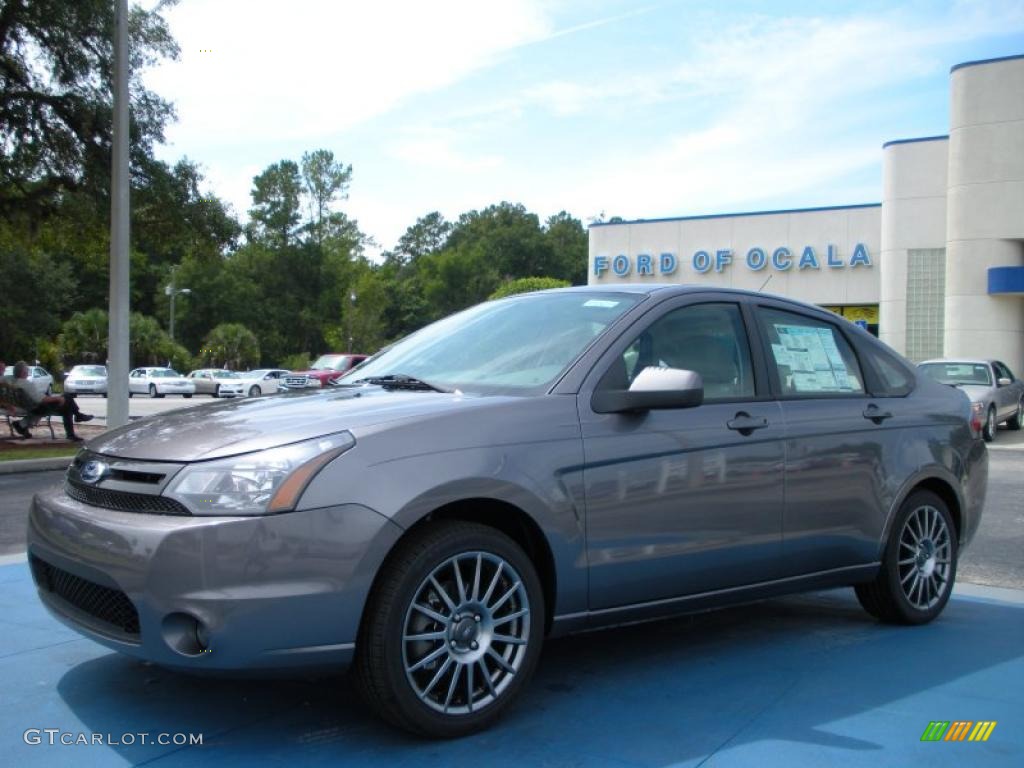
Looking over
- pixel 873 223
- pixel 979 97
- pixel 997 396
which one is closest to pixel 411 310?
pixel 873 223

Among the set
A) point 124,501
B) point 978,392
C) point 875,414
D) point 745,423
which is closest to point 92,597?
point 124,501

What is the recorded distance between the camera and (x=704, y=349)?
14.8 feet

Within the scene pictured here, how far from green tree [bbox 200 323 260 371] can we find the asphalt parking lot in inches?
2249

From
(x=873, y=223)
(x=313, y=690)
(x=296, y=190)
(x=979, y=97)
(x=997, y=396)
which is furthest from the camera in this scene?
(x=296, y=190)

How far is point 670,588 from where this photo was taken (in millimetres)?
4062

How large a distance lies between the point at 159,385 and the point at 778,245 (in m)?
27.3

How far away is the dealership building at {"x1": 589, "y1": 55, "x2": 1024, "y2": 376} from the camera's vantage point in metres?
28.0

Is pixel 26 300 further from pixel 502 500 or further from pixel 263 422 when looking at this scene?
pixel 502 500

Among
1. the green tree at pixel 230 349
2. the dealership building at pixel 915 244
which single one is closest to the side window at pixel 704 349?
the dealership building at pixel 915 244

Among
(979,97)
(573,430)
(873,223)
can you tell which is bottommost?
(573,430)

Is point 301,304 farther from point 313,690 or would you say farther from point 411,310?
point 313,690

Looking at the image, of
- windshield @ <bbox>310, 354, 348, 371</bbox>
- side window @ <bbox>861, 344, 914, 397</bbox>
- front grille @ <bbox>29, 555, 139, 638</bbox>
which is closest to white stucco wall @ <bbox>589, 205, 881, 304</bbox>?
windshield @ <bbox>310, 354, 348, 371</bbox>

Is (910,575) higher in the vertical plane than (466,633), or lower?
lower

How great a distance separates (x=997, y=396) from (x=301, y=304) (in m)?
66.2
